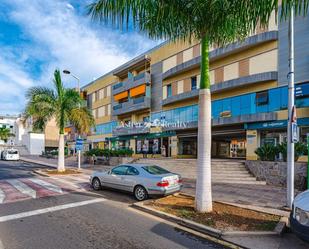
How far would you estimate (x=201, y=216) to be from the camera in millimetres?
7316

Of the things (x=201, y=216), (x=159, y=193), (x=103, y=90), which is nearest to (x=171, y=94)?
(x=103, y=90)

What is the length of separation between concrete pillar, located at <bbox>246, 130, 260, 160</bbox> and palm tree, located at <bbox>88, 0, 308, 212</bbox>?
1598 cm

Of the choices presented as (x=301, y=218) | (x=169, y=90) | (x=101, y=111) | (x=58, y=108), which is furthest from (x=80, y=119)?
(x=101, y=111)

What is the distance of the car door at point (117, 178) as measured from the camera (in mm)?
11242

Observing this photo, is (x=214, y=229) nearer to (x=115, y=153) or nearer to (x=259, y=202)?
(x=259, y=202)

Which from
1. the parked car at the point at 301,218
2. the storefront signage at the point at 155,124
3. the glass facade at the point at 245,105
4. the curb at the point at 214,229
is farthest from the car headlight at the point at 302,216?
the storefront signage at the point at 155,124

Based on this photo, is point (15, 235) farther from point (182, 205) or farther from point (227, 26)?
point (227, 26)

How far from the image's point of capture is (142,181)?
10.3 metres

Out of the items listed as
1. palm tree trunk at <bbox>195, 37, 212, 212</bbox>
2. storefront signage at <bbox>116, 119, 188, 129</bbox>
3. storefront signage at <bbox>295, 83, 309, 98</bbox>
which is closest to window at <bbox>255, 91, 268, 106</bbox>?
storefront signage at <bbox>295, 83, 309, 98</bbox>

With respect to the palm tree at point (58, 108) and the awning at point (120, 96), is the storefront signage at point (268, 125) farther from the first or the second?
the awning at point (120, 96)

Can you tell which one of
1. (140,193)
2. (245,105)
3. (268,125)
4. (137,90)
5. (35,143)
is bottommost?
(140,193)

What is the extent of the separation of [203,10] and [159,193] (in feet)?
20.3

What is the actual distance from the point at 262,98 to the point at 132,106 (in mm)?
17986

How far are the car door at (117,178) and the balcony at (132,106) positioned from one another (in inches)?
916
